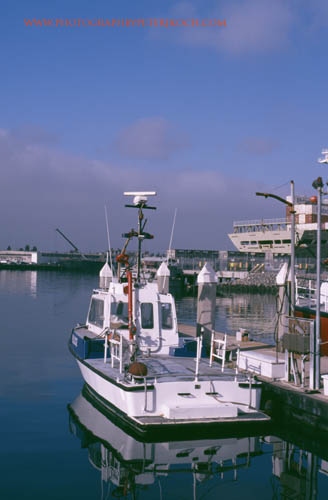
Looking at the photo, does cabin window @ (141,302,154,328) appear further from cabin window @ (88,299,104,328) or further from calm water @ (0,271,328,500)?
calm water @ (0,271,328,500)

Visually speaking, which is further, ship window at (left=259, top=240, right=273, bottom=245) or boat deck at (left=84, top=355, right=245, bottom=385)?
ship window at (left=259, top=240, right=273, bottom=245)

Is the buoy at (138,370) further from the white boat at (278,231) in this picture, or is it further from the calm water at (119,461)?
the white boat at (278,231)

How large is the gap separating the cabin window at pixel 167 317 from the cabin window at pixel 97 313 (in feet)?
7.20

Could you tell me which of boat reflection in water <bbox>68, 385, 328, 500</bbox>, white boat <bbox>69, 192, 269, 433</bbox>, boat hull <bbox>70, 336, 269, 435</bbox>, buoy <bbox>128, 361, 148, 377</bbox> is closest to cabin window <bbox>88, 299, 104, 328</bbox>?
white boat <bbox>69, 192, 269, 433</bbox>

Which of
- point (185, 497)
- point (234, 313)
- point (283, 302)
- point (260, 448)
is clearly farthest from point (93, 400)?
point (234, 313)

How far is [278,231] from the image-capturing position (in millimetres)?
94250

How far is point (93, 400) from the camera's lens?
57.8 feet

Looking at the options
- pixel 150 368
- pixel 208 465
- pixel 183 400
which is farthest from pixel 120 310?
pixel 208 465


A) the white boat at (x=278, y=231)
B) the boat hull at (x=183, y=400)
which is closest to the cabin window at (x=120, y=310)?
the boat hull at (x=183, y=400)

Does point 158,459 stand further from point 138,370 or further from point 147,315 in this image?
point 147,315

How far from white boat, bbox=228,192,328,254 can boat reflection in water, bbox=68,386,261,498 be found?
7022 centimetres

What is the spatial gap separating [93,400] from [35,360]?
A: 8.42 metres

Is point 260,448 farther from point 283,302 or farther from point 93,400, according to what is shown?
point 283,302

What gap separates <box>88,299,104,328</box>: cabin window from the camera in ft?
62.3
